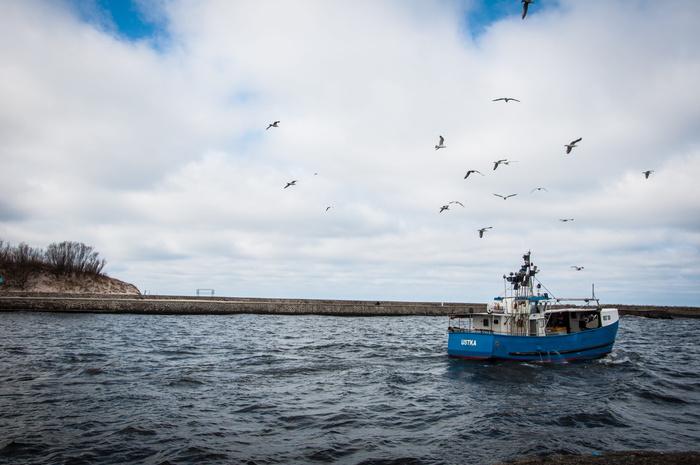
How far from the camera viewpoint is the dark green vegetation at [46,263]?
80.3 metres

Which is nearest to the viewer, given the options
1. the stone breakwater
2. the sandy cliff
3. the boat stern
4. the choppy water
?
the choppy water

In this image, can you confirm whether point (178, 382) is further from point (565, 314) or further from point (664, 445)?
point (565, 314)

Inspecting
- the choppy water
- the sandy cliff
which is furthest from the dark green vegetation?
the choppy water

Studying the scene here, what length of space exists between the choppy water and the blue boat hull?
0.87 meters

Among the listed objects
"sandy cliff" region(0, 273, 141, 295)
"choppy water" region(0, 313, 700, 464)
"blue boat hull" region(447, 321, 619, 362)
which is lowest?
"choppy water" region(0, 313, 700, 464)

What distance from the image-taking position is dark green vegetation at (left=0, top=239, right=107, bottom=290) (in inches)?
3162

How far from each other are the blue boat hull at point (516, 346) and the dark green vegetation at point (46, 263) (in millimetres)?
89502

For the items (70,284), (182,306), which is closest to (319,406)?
(182,306)

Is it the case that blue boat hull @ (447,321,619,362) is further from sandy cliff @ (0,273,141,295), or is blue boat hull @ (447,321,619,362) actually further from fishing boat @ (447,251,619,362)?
sandy cliff @ (0,273,141,295)

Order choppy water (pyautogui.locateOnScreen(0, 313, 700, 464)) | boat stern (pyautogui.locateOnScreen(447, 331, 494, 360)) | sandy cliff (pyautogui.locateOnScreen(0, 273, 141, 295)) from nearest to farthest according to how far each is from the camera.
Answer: choppy water (pyautogui.locateOnScreen(0, 313, 700, 464)) → boat stern (pyautogui.locateOnScreen(447, 331, 494, 360)) → sandy cliff (pyautogui.locateOnScreen(0, 273, 141, 295))

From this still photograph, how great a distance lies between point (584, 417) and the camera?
14.2 meters

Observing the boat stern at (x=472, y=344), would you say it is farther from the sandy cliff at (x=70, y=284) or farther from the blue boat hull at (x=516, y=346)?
the sandy cliff at (x=70, y=284)

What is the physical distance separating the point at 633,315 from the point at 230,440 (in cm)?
10949

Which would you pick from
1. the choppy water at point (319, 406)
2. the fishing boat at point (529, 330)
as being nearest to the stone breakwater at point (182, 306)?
the fishing boat at point (529, 330)
